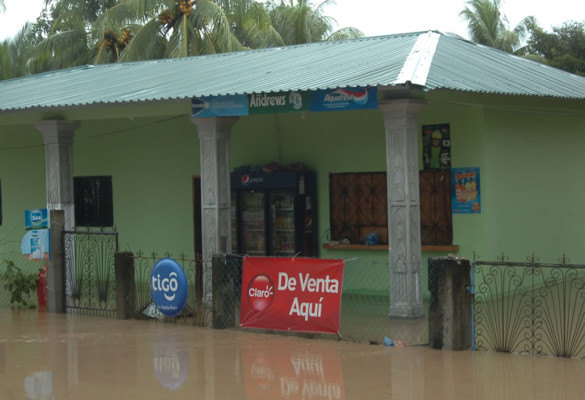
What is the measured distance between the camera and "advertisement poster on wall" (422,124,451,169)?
14750mm

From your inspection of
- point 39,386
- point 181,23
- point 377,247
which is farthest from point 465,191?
point 181,23

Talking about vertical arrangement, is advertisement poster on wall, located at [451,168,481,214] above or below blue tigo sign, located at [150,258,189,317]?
above

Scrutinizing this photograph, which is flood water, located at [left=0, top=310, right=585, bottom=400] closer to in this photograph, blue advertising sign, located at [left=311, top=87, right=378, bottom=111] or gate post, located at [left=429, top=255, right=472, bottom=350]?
gate post, located at [left=429, top=255, right=472, bottom=350]

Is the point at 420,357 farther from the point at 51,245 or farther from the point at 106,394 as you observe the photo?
the point at 51,245

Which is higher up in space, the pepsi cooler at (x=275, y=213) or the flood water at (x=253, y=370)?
the pepsi cooler at (x=275, y=213)

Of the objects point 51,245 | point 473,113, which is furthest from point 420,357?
point 51,245

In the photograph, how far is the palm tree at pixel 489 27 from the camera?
42.9m

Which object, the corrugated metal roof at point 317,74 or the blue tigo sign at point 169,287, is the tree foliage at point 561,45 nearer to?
the corrugated metal roof at point 317,74

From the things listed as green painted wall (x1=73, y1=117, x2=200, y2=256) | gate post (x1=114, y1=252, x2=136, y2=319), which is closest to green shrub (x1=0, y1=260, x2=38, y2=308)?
gate post (x1=114, y1=252, x2=136, y2=319)

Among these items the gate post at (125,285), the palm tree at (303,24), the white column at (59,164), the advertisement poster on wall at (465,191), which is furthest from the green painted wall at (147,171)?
the palm tree at (303,24)

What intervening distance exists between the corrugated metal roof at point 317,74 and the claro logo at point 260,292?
2709 millimetres

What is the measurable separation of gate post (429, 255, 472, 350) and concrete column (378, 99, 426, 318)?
2.02m

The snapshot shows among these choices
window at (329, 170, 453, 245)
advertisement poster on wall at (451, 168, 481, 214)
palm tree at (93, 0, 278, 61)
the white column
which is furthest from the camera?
palm tree at (93, 0, 278, 61)

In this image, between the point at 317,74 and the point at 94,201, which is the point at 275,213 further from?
the point at 94,201
